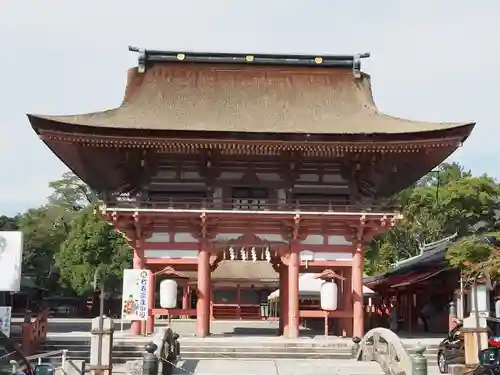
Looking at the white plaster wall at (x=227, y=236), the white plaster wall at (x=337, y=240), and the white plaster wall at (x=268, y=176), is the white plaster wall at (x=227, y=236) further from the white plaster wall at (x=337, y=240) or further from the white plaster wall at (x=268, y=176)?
the white plaster wall at (x=337, y=240)

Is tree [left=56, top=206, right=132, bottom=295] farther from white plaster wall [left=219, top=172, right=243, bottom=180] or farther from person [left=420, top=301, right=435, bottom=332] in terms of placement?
white plaster wall [left=219, top=172, right=243, bottom=180]

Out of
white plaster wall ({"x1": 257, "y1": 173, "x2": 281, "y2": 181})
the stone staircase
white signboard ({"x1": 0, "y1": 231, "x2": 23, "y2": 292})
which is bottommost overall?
the stone staircase

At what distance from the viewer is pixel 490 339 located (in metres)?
16.3

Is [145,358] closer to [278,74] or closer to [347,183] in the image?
[347,183]

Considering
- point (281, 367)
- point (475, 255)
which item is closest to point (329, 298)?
point (281, 367)

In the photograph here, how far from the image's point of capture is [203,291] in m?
22.0

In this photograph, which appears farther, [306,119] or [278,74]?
[278,74]

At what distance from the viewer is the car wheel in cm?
1739

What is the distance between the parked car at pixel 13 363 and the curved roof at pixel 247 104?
14.1 metres

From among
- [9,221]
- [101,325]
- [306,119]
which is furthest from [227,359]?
[9,221]

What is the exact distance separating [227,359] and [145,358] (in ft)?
21.7

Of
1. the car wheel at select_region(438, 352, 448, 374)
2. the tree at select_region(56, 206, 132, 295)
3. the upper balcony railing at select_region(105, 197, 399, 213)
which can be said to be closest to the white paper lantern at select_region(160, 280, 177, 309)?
the upper balcony railing at select_region(105, 197, 399, 213)

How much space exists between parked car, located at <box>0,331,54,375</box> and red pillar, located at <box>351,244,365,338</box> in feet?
52.1

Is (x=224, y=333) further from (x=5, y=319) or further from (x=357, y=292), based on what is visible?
(x=5, y=319)
